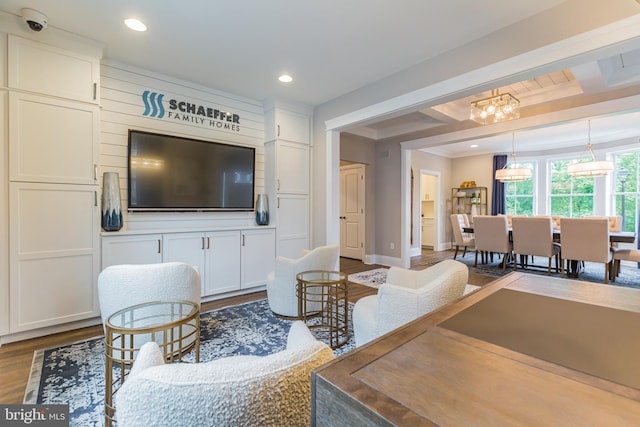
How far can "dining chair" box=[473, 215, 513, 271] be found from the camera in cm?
523

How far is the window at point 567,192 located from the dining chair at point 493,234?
10.0 feet

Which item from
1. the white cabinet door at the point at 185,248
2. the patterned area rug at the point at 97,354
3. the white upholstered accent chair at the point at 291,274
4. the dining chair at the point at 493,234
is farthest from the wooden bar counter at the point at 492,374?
the dining chair at the point at 493,234

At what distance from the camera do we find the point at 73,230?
2.68 meters

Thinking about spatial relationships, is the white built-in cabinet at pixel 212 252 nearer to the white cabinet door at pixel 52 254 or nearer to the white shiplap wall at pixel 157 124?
the white cabinet door at pixel 52 254

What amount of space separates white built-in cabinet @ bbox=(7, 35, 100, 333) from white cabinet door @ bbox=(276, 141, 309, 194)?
6.89ft

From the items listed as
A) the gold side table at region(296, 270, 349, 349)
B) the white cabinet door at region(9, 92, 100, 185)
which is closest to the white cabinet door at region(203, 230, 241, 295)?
the gold side table at region(296, 270, 349, 349)

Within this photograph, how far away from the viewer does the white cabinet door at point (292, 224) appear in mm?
4211

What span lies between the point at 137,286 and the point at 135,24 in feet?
7.33

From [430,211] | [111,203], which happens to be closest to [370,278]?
[111,203]

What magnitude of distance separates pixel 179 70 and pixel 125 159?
119 cm

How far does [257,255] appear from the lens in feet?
12.8

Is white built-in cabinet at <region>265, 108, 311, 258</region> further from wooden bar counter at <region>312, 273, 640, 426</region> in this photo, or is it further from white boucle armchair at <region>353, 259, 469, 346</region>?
wooden bar counter at <region>312, 273, 640, 426</region>

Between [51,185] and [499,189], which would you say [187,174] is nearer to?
[51,185]

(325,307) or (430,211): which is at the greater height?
(430,211)
